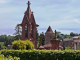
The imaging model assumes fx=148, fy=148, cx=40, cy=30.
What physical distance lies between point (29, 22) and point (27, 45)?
288 inches

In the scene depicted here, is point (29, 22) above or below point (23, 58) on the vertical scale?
above

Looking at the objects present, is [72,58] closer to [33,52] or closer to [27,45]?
[33,52]

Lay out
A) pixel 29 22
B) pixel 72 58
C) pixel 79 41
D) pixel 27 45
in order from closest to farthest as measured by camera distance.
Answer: pixel 72 58, pixel 27 45, pixel 29 22, pixel 79 41

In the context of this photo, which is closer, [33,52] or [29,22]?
[33,52]

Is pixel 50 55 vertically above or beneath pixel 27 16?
beneath

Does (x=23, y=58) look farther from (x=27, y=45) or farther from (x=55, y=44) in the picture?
(x=55, y=44)

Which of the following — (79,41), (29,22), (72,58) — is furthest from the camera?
(79,41)

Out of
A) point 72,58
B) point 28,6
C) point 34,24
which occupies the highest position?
point 28,6

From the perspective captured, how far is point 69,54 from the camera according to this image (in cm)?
1463

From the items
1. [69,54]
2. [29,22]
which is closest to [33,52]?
[69,54]

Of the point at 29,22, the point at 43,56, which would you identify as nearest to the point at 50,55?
the point at 43,56

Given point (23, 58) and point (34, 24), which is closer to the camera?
point (23, 58)

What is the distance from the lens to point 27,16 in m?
30.3

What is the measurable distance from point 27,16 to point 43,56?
16.7 m
